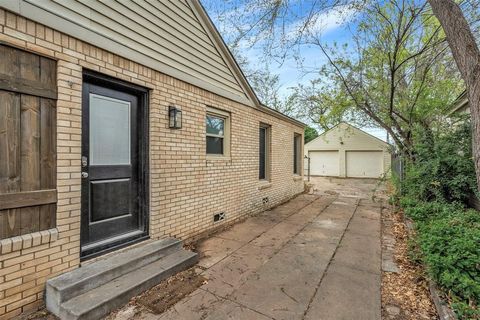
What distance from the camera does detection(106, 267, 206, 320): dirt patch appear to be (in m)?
2.29

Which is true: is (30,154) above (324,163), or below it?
above

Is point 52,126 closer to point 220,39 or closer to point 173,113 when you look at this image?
point 173,113

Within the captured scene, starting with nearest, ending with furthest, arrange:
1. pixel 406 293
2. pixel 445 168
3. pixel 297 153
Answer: pixel 406 293
pixel 445 168
pixel 297 153

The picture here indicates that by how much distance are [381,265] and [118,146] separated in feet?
12.7

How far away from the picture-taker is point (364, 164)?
17891 millimetres

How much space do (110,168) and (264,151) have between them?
4.55 metres

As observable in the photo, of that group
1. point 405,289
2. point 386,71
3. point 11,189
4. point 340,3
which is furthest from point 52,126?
point 386,71

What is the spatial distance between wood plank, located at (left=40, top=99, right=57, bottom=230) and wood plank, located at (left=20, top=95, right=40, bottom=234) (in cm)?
3

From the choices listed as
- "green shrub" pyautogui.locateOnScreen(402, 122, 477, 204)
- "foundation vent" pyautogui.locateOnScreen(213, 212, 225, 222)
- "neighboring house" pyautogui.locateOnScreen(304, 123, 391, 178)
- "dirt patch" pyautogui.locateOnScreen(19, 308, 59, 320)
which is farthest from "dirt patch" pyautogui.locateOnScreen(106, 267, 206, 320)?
"neighboring house" pyautogui.locateOnScreen(304, 123, 391, 178)

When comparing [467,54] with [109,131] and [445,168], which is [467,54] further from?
[109,131]

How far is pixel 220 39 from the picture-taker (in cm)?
475

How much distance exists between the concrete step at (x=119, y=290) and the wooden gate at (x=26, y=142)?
782 millimetres

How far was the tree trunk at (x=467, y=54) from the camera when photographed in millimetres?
2738

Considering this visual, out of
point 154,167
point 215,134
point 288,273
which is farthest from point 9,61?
point 288,273
